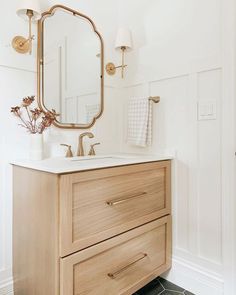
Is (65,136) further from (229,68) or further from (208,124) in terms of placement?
(229,68)

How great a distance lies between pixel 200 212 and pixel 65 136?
1.07 metres

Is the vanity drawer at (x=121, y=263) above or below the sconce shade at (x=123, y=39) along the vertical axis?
below

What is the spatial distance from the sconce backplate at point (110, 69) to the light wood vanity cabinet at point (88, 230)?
36.5 inches

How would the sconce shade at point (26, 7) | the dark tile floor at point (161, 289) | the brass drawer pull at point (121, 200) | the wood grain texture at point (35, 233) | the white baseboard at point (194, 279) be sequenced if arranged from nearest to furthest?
the wood grain texture at point (35, 233), the brass drawer pull at point (121, 200), the sconce shade at point (26, 7), the white baseboard at point (194, 279), the dark tile floor at point (161, 289)

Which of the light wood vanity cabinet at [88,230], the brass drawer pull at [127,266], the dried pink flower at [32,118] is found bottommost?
the brass drawer pull at [127,266]

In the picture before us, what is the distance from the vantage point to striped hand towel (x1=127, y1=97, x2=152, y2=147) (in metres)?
1.76

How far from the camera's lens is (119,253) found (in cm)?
131

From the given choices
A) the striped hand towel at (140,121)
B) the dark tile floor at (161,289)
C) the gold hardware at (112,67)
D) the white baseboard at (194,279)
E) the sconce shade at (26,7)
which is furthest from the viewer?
the gold hardware at (112,67)

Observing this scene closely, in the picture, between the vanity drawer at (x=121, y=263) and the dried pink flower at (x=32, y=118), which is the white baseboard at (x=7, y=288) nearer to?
the vanity drawer at (x=121, y=263)

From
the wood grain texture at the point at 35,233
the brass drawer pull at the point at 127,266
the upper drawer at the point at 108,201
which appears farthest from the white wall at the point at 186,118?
the brass drawer pull at the point at 127,266

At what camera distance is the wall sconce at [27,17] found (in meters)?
1.35

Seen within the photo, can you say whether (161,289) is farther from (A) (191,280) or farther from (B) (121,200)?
(B) (121,200)

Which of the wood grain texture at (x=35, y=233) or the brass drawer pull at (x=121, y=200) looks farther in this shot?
the brass drawer pull at (x=121, y=200)

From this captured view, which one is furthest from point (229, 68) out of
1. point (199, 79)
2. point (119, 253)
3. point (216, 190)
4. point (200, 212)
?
point (119, 253)
